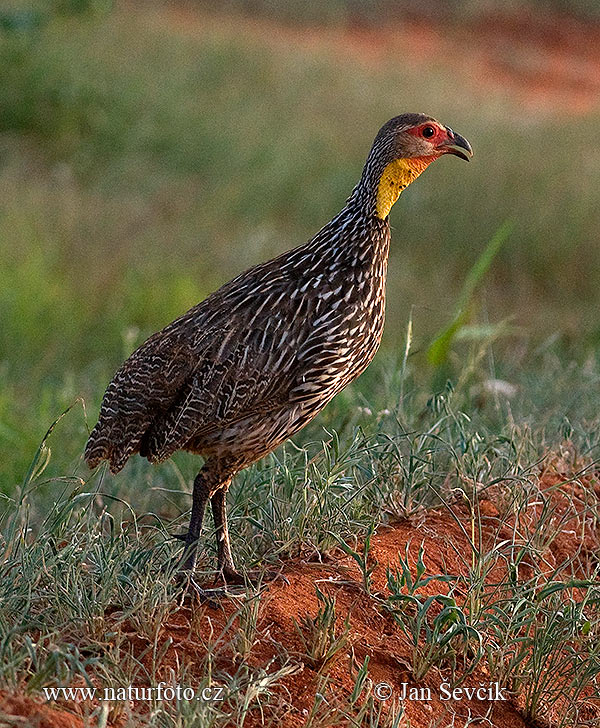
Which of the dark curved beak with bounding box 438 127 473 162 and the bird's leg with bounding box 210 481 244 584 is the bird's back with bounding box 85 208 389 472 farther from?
the dark curved beak with bounding box 438 127 473 162

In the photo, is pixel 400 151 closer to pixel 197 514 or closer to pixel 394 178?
pixel 394 178

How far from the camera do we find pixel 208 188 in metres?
10.7

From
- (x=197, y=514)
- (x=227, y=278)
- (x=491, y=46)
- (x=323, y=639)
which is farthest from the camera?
(x=491, y=46)

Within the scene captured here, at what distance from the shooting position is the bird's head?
12.1 ft

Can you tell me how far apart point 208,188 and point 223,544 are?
758 centimetres

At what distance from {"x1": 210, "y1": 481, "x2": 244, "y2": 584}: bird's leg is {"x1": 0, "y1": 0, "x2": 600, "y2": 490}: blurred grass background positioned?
272 centimetres

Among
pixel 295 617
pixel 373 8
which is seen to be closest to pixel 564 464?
pixel 295 617

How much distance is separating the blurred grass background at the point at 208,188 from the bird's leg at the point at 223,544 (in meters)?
2.72

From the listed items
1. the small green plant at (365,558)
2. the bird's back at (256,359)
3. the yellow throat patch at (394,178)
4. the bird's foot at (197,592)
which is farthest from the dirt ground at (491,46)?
the bird's foot at (197,592)

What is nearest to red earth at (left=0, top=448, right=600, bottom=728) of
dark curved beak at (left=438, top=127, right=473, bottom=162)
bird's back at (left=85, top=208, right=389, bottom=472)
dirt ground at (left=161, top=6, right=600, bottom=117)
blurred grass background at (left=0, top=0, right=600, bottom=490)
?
bird's back at (left=85, top=208, right=389, bottom=472)

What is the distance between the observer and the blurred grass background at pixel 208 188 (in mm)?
8297

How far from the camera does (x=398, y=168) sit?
3734 mm

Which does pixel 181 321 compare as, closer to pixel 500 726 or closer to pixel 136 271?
pixel 500 726

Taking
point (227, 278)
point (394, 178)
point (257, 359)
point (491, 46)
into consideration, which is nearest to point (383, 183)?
point (394, 178)
